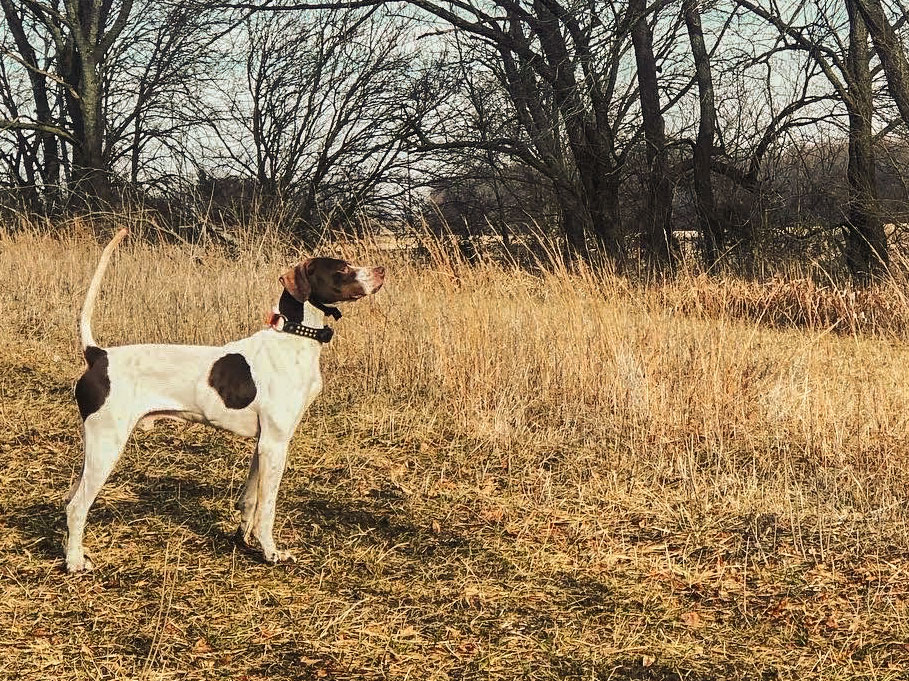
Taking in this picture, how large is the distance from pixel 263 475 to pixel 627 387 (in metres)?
2.73

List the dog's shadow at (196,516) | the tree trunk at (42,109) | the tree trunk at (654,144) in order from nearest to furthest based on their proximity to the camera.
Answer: the dog's shadow at (196,516) < the tree trunk at (654,144) < the tree trunk at (42,109)

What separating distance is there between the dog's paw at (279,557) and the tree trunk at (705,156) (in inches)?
401

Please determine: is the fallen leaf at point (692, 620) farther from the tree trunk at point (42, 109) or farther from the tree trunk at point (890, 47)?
the tree trunk at point (42, 109)

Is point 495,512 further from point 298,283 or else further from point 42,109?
point 42,109

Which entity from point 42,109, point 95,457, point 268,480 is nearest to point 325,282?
point 268,480

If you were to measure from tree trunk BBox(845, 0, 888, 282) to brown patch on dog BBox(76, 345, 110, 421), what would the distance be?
954 centimetres

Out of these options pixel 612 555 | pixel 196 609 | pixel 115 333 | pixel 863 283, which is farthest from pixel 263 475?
pixel 863 283

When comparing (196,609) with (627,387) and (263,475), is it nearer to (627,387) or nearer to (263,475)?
(263,475)

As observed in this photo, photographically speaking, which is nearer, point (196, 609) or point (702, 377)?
point (196, 609)

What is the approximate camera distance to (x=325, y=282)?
3.54 m

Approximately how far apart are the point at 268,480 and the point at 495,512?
1.27 metres

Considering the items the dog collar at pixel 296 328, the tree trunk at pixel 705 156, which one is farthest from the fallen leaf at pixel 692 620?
the tree trunk at pixel 705 156

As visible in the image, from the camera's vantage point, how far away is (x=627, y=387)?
5535mm

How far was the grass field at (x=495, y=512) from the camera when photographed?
10.00ft
